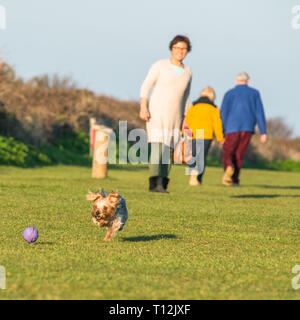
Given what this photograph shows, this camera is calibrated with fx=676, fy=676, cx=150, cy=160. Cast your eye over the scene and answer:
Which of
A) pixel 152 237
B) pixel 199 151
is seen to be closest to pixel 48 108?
pixel 199 151

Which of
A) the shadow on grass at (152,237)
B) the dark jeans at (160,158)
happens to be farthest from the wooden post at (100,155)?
the shadow on grass at (152,237)

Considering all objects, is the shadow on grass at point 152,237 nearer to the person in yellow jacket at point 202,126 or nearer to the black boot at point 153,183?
the black boot at point 153,183

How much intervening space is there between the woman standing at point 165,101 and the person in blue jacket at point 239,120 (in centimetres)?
348

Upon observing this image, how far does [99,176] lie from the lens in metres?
15.4

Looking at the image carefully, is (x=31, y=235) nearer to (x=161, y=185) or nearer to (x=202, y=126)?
(x=161, y=185)

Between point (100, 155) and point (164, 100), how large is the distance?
479cm

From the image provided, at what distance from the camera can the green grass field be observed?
3.92 meters

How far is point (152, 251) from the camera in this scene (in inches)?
211

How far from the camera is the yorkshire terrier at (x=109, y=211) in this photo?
562 cm

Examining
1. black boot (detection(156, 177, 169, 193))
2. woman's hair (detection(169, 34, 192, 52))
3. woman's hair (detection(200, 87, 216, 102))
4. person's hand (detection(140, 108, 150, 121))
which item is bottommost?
black boot (detection(156, 177, 169, 193))

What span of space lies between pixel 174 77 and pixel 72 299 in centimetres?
766

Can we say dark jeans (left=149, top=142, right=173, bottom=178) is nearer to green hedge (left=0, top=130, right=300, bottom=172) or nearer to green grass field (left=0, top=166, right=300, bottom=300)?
green grass field (left=0, top=166, right=300, bottom=300)

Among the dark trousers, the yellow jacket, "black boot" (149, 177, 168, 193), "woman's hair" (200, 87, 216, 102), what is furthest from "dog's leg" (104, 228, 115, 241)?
"woman's hair" (200, 87, 216, 102)

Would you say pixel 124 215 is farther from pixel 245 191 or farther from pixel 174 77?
pixel 245 191
